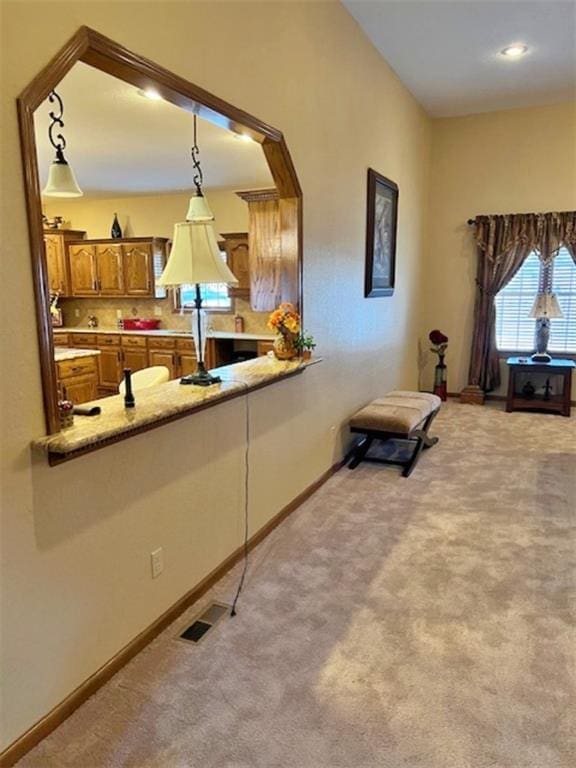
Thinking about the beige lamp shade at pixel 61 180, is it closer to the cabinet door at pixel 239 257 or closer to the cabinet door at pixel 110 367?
the cabinet door at pixel 239 257

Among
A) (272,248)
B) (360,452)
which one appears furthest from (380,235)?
(360,452)

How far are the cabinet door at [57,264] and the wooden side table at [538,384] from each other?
6.09 m

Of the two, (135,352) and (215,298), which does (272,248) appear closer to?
(215,298)

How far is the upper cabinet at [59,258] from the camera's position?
768 centimetres

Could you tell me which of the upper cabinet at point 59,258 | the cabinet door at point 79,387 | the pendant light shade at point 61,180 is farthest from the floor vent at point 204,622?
the upper cabinet at point 59,258

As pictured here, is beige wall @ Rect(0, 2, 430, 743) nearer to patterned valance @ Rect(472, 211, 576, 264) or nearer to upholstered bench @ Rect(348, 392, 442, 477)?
upholstered bench @ Rect(348, 392, 442, 477)

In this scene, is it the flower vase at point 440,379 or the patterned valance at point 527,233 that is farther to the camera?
the flower vase at point 440,379

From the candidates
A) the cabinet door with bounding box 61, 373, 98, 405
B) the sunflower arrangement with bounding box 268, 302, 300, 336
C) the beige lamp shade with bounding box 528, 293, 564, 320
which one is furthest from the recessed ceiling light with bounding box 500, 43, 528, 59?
the cabinet door with bounding box 61, 373, 98, 405

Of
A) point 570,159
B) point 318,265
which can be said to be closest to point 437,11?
point 318,265

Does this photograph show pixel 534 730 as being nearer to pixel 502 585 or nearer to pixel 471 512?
pixel 502 585

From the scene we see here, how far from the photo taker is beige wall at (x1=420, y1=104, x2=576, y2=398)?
5.82m

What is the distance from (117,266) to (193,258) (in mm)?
5537

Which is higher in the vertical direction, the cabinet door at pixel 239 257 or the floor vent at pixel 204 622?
the cabinet door at pixel 239 257

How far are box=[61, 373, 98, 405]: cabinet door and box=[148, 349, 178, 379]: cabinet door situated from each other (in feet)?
4.19
